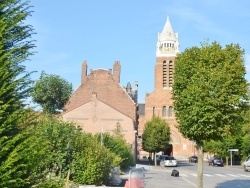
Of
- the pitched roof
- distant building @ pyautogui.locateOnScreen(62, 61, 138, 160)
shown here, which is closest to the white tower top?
distant building @ pyautogui.locateOnScreen(62, 61, 138, 160)

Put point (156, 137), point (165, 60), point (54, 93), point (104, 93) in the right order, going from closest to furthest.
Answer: point (54, 93), point (156, 137), point (104, 93), point (165, 60)

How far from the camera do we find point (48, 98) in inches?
1923

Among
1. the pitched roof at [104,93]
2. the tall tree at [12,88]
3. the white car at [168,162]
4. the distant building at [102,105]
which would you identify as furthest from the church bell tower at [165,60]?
the tall tree at [12,88]

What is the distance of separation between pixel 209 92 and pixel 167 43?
63.7m

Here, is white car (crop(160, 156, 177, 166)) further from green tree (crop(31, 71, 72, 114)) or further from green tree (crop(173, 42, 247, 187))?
green tree (crop(173, 42, 247, 187))

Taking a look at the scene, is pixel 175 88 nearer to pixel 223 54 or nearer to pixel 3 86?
pixel 223 54

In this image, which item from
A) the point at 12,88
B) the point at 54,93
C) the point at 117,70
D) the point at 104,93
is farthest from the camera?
the point at 117,70

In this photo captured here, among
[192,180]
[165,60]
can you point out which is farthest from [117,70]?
[192,180]

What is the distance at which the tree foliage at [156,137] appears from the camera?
57.0 metres

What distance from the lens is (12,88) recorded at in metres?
6.95

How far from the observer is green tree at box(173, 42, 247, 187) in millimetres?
19047

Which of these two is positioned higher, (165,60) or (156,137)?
(165,60)

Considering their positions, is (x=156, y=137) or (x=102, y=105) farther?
(x=156, y=137)

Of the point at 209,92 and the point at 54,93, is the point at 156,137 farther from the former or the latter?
the point at 209,92
